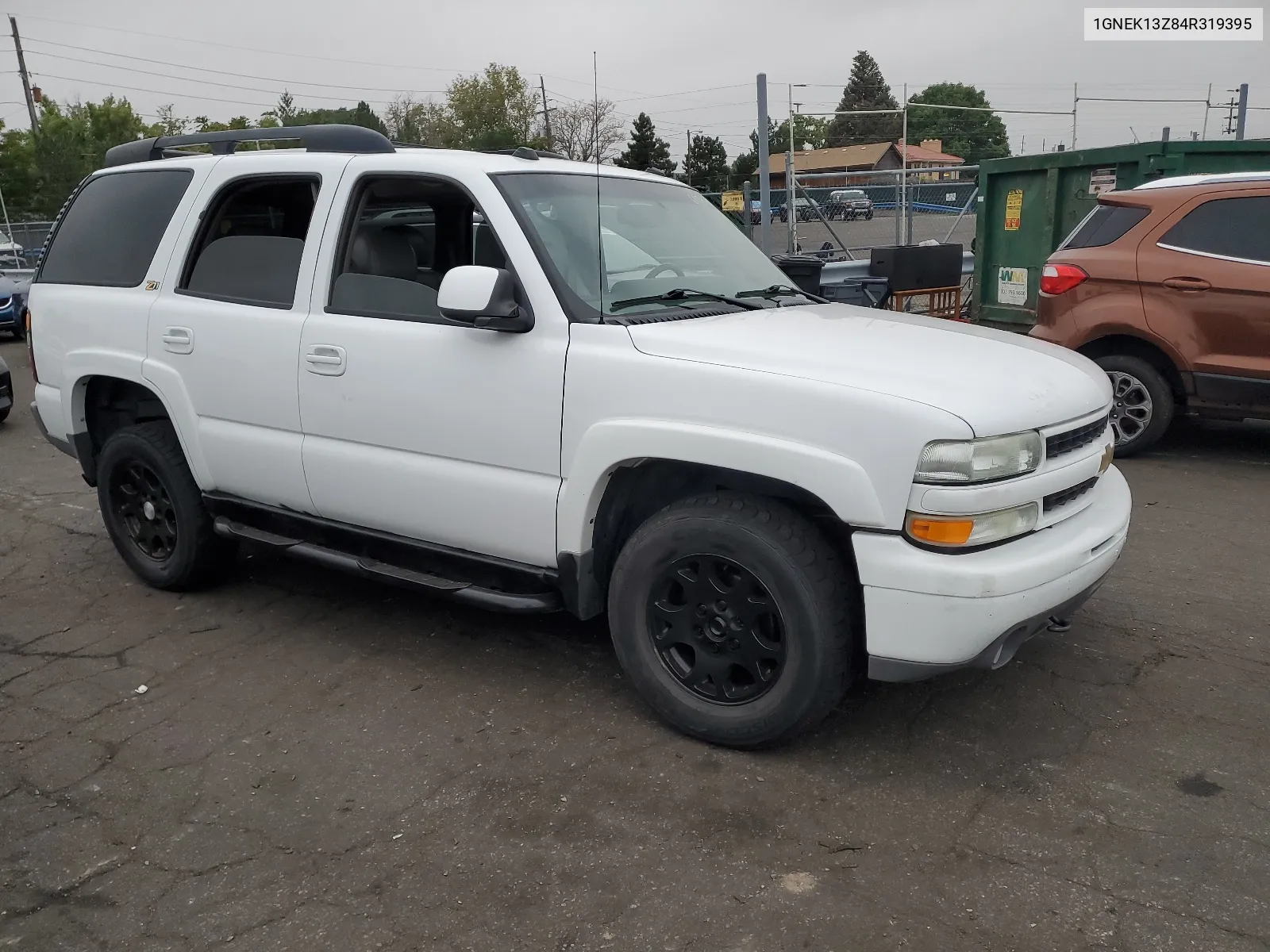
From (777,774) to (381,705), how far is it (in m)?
1.49

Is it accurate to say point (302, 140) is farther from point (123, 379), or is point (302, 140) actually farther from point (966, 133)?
point (966, 133)

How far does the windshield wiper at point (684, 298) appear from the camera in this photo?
3.69 metres

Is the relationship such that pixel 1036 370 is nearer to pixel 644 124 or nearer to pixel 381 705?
pixel 381 705

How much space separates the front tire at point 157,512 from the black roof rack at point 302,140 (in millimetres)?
1302

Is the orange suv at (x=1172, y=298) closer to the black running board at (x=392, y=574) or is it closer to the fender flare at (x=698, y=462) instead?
the fender flare at (x=698, y=462)

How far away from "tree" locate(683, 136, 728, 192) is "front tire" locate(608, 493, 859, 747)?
14387 mm

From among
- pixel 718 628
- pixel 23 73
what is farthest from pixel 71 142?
pixel 718 628

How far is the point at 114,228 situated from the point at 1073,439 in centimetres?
429

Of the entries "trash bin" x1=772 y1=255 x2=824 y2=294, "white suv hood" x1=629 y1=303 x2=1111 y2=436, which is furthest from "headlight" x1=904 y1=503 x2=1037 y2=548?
"trash bin" x1=772 y1=255 x2=824 y2=294

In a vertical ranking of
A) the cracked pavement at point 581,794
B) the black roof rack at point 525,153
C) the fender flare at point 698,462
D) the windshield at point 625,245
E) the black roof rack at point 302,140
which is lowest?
the cracked pavement at point 581,794

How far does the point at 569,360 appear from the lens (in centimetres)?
348

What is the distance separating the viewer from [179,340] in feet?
14.9

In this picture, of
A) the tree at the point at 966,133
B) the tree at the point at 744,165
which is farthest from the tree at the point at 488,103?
the tree at the point at 744,165

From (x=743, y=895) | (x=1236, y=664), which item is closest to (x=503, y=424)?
(x=743, y=895)
